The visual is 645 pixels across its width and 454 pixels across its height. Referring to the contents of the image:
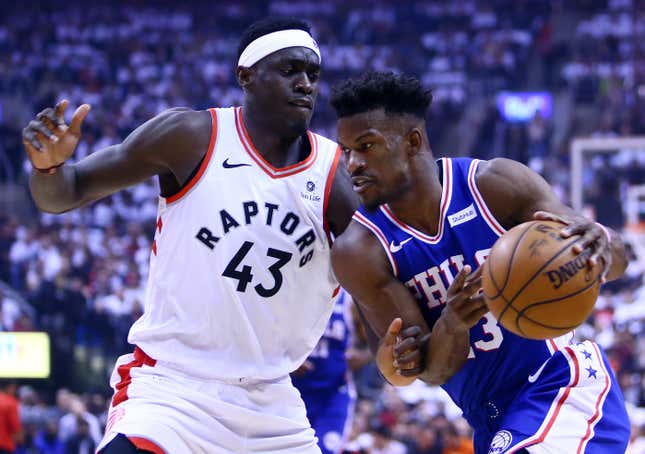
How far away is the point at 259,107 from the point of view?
4.03 m

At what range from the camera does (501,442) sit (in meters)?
3.48

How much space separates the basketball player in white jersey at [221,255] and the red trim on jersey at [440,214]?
0.26 metres

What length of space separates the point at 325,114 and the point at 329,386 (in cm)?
1385

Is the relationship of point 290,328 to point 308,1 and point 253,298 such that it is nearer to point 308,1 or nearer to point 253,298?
point 253,298

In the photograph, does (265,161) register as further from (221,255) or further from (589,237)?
(589,237)

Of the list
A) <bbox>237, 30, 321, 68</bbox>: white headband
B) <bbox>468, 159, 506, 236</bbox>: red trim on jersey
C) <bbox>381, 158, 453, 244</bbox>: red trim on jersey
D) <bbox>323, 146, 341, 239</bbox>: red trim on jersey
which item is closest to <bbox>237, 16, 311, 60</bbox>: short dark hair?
<bbox>237, 30, 321, 68</bbox>: white headband

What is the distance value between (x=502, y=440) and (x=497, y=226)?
0.77m

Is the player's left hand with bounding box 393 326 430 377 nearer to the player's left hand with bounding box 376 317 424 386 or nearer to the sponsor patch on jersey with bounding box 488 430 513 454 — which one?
the player's left hand with bounding box 376 317 424 386

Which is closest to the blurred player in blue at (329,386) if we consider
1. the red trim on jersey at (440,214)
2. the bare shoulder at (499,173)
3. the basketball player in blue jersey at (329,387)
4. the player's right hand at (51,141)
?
the basketball player in blue jersey at (329,387)

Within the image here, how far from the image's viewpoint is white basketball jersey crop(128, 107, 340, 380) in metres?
3.76

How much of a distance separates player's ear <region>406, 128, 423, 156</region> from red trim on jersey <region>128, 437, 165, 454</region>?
1.44m

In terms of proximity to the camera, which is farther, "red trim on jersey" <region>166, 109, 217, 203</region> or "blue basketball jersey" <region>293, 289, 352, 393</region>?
→ "blue basketball jersey" <region>293, 289, 352, 393</region>

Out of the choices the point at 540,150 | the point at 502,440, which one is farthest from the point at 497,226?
the point at 540,150

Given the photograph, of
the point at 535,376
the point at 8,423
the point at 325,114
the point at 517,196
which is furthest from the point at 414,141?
the point at 325,114
